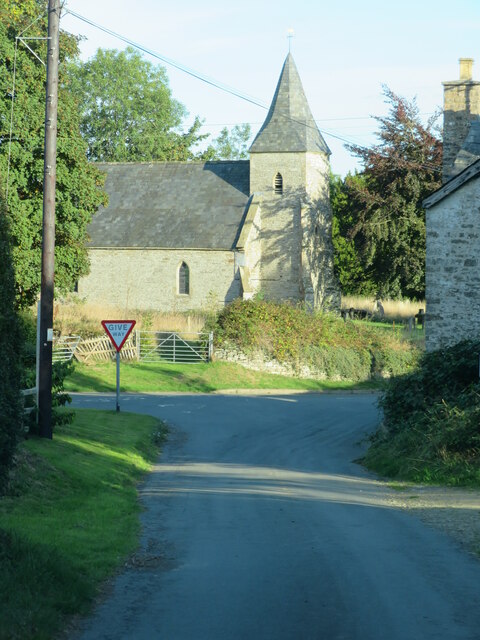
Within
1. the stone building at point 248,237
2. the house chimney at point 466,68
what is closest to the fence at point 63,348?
the stone building at point 248,237

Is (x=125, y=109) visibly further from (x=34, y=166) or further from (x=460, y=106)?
(x=460, y=106)

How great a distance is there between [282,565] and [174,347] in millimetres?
32034

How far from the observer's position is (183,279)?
54469mm

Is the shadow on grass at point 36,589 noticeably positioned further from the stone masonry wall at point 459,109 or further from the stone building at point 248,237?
the stone building at point 248,237

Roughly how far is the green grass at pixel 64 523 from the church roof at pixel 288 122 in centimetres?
3719

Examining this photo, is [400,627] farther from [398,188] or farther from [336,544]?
[398,188]

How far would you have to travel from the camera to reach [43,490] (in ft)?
39.3

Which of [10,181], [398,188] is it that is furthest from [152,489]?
[398,188]

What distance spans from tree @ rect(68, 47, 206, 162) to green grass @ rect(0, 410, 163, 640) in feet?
199

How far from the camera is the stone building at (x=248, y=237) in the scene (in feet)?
175

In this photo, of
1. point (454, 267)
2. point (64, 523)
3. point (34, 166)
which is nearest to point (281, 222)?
point (34, 166)

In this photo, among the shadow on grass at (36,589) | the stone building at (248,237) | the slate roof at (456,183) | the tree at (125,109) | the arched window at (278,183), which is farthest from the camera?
the tree at (125,109)

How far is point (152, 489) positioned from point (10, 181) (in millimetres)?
21830

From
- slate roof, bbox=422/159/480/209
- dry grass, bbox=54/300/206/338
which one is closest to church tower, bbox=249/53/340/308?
dry grass, bbox=54/300/206/338
